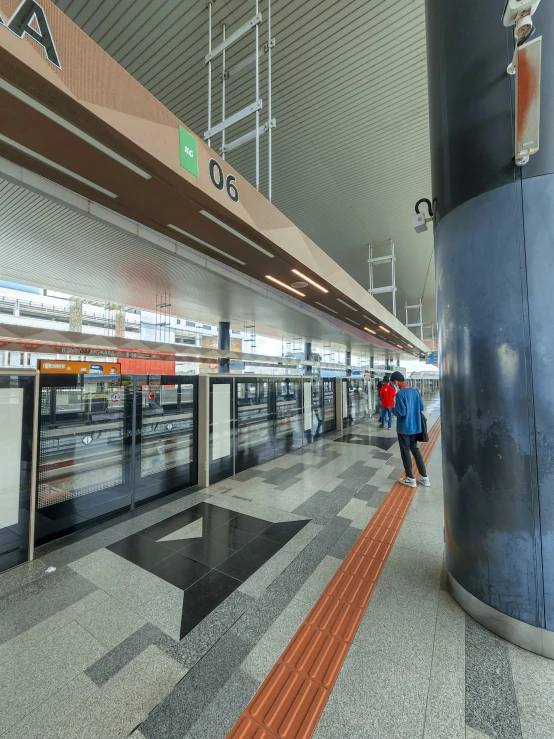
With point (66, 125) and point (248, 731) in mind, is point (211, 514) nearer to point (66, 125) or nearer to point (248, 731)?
point (248, 731)

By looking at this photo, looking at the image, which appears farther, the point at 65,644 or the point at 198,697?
the point at 65,644

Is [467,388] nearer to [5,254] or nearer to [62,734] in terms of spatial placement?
[62,734]

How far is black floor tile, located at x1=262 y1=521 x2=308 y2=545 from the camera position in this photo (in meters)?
3.65

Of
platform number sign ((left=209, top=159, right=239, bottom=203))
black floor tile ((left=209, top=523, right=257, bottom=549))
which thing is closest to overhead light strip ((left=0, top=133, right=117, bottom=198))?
platform number sign ((left=209, top=159, right=239, bottom=203))

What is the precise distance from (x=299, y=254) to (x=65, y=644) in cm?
338

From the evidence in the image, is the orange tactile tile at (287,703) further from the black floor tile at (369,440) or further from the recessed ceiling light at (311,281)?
the black floor tile at (369,440)

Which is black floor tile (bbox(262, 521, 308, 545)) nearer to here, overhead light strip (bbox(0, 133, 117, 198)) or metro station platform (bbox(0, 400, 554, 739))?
metro station platform (bbox(0, 400, 554, 739))

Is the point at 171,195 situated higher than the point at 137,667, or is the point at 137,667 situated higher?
the point at 171,195


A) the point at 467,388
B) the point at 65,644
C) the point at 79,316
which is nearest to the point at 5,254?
the point at 65,644

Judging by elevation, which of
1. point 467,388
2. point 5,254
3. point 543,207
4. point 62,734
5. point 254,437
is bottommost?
point 62,734

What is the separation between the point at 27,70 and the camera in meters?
1.17

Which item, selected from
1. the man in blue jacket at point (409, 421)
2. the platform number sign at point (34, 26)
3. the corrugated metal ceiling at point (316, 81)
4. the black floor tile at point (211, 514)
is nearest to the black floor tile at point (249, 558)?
the black floor tile at point (211, 514)

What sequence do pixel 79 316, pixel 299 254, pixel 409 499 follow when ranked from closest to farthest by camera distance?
pixel 299 254
pixel 409 499
pixel 79 316

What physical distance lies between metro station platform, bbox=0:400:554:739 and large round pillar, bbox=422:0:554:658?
17.2 inches
